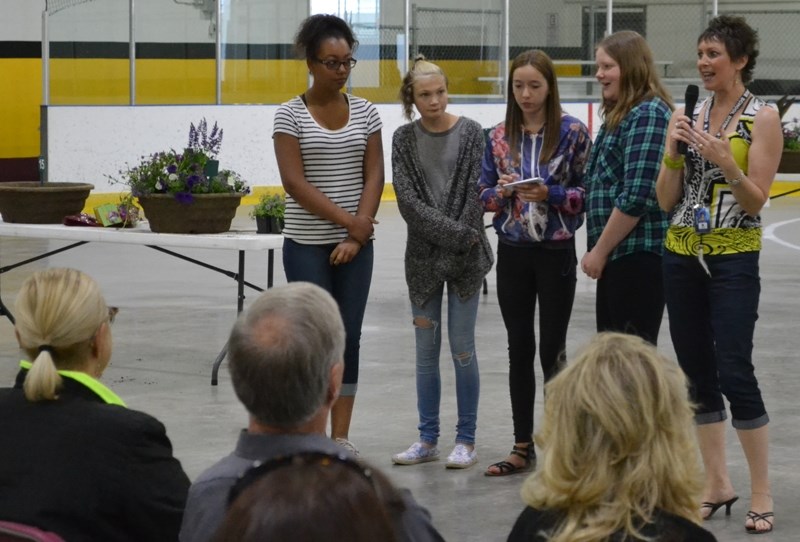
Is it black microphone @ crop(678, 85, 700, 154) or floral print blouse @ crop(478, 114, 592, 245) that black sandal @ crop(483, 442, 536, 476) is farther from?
black microphone @ crop(678, 85, 700, 154)

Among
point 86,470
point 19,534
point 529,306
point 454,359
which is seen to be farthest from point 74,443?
point 454,359

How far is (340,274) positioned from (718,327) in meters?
1.40

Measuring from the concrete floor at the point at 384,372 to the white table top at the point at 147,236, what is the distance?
0.66 metres

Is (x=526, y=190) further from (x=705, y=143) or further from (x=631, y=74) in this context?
(x=705, y=143)

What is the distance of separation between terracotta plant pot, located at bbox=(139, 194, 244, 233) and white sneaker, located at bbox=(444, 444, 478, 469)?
1.79m

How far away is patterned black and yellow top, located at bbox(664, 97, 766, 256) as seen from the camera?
4.02 m

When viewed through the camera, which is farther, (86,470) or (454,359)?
(454,359)

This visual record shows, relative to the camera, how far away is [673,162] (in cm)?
407

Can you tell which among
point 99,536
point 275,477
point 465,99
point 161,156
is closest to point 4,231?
point 161,156

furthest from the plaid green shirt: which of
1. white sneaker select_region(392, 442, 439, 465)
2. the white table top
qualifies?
the white table top

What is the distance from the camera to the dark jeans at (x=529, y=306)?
4668 mm

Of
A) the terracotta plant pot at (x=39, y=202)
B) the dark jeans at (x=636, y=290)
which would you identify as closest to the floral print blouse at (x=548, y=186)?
the dark jeans at (x=636, y=290)

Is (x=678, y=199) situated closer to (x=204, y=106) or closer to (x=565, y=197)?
(x=565, y=197)

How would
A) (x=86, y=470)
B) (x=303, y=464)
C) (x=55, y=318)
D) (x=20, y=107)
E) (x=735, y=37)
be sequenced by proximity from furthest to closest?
(x=20, y=107) < (x=735, y=37) < (x=55, y=318) < (x=86, y=470) < (x=303, y=464)
